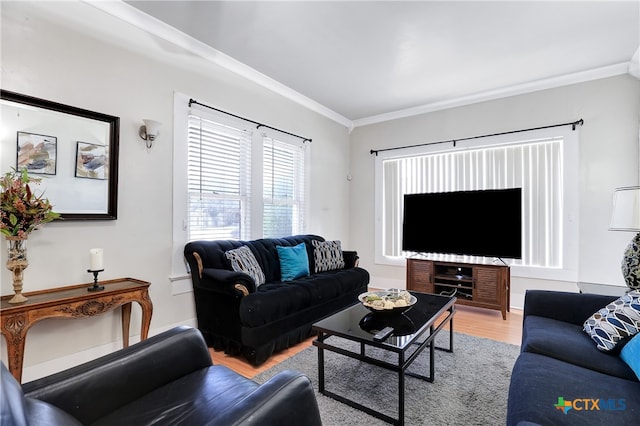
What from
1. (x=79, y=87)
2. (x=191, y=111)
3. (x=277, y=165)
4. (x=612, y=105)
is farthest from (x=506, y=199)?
(x=79, y=87)

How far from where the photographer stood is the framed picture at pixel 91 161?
7.52 feet

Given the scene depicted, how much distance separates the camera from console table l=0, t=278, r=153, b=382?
1.69 meters

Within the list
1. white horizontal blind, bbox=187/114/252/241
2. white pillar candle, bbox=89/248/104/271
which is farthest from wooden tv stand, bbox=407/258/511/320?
white pillar candle, bbox=89/248/104/271

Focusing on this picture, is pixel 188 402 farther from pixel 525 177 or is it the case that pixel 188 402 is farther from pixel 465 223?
pixel 525 177

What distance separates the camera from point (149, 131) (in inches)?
102

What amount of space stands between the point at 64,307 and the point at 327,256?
2.42 meters

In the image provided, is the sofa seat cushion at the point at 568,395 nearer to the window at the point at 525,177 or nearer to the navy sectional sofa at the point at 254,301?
the navy sectional sofa at the point at 254,301

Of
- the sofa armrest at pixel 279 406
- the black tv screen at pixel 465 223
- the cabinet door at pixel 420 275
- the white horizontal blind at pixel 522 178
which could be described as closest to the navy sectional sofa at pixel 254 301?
the cabinet door at pixel 420 275

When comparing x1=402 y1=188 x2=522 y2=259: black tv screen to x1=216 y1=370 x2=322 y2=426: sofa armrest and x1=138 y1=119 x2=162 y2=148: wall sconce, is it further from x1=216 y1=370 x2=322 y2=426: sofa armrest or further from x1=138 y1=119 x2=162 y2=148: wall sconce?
x1=216 y1=370 x2=322 y2=426: sofa armrest

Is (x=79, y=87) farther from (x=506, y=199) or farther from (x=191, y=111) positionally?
(x=506, y=199)

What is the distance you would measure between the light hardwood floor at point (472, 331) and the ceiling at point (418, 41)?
2815 millimetres

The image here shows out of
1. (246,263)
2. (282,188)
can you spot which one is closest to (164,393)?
(246,263)

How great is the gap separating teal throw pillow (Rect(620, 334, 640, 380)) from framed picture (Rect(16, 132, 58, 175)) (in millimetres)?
3457

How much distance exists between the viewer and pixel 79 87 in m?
2.30
